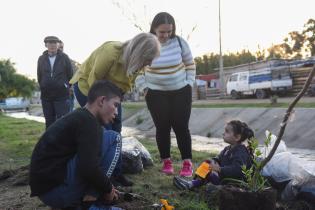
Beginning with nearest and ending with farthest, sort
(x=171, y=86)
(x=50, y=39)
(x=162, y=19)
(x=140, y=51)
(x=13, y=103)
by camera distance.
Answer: (x=140, y=51) < (x=162, y=19) < (x=171, y=86) < (x=50, y=39) < (x=13, y=103)

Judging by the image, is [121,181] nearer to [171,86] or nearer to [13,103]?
[171,86]

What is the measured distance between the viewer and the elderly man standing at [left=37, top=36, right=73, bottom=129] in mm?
5777

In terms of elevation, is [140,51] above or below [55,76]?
above

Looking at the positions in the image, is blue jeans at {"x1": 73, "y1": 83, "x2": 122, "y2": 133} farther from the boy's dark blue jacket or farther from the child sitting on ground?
the boy's dark blue jacket

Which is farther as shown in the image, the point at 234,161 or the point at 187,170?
Answer: the point at 187,170

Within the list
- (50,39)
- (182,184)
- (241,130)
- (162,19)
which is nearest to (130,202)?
(182,184)

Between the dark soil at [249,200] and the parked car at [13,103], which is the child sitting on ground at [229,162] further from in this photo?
the parked car at [13,103]

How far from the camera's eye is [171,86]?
432cm

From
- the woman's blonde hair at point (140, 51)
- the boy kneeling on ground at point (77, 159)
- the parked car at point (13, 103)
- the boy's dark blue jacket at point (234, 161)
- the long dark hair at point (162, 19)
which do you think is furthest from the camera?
the parked car at point (13, 103)

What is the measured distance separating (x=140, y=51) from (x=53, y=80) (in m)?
2.64

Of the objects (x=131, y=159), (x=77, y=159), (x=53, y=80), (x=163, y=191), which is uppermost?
(x=53, y=80)

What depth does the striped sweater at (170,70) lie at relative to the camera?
4.32m

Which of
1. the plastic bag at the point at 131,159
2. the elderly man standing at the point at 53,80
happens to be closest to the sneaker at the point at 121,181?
the plastic bag at the point at 131,159

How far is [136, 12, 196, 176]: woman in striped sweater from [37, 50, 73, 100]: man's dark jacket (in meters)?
1.73
